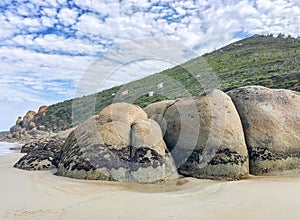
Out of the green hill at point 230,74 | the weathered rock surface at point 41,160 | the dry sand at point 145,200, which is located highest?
the green hill at point 230,74

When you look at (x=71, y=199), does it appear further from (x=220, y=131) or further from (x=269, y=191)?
(x=220, y=131)

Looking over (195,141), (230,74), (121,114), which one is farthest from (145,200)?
(230,74)

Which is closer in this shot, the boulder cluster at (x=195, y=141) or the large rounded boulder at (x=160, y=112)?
the boulder cluster at (x=195, y=141)

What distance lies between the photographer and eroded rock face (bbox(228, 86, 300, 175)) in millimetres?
7305

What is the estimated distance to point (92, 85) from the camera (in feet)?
31.4

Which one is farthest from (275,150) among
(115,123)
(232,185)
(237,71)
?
(237,71)

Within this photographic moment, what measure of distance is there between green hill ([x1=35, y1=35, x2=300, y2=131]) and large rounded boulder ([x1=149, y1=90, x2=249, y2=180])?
13114mm

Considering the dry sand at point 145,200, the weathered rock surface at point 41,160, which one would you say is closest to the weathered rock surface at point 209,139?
the dry sand at point 145,200

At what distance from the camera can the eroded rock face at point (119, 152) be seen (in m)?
6.69

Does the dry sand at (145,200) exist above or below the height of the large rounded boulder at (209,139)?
below

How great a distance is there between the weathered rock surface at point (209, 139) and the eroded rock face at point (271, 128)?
1.13ft

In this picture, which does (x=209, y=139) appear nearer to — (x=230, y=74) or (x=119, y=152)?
(x=119, y=152)

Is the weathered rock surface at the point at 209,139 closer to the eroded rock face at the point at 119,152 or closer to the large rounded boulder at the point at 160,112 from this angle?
the large rounded boulder at the point at 160,112

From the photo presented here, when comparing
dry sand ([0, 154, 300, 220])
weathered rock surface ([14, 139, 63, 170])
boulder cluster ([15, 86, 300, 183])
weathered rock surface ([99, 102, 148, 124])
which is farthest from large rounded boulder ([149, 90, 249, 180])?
weathered rock surface ([14, 139, 63, 170])
